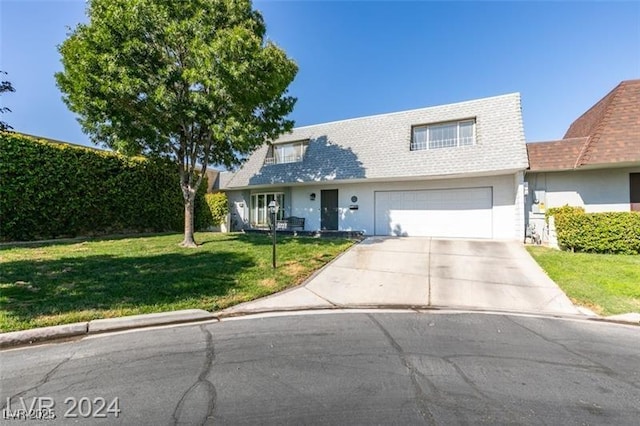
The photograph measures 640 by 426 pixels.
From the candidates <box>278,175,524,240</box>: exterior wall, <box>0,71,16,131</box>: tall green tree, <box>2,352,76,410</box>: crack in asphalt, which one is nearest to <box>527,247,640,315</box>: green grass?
<box>278,175,524,240</box>: exterior wall

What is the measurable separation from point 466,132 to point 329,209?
297 inches

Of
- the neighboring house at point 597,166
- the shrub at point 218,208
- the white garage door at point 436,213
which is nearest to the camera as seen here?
the neighboring house at point 597,166

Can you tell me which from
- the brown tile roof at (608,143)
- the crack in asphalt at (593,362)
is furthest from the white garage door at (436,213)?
the crack in asphalt at (593,362)

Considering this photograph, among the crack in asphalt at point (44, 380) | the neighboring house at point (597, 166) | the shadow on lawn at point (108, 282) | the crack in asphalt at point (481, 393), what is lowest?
the crack in asphalt at point (481, 393)

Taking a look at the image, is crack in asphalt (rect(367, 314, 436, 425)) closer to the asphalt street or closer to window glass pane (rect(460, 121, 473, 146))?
the asphalt street

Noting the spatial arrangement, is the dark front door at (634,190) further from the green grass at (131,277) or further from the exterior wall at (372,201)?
the green grass at (131,277)

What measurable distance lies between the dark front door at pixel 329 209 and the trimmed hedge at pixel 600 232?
376 inches

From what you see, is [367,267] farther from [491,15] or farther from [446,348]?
[491,15]

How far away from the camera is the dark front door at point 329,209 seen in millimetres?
16516

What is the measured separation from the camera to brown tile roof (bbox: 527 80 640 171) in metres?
10.9

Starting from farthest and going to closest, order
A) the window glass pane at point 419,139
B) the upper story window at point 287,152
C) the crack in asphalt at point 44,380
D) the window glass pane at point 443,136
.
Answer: the upper story window at point 287,152, the window glass pane at point 419,139, the window glass pane at point 443,136, the crack in asphalt at point 44,380

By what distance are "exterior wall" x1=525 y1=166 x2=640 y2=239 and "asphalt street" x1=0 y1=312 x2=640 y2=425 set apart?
9.41 metres

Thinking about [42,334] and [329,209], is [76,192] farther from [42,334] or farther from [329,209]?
[329,209]

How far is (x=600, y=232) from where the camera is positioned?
9914 millimetres
